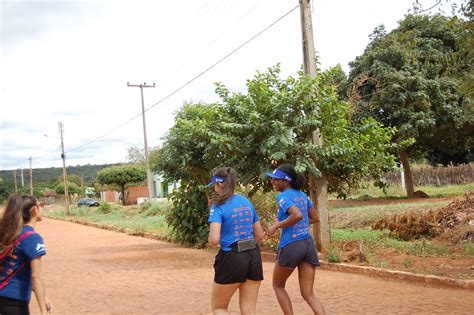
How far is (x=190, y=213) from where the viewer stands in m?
15.8

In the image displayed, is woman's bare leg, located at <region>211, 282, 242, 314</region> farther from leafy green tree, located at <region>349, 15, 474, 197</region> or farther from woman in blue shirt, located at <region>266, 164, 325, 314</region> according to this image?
leafy green tree, located at <region>349, 15, 474, 197</region>

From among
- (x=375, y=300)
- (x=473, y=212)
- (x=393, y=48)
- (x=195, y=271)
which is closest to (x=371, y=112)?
(x=393, y=48)

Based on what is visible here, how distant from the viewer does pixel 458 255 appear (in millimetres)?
10180

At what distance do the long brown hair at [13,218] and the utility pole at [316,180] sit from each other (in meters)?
8.30

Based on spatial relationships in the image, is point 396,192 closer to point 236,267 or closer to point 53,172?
point 236,267

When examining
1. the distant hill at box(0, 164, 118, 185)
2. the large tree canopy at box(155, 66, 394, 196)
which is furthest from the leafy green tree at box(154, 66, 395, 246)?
the distant hill at box(0, 164, 118, 185)

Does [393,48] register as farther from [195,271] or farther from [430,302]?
[430,302]

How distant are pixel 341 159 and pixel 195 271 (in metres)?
3.86

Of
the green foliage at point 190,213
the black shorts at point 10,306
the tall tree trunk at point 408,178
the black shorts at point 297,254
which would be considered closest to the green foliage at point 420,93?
the tall tree trunk at point 408,178

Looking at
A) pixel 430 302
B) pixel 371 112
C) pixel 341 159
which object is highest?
pixel 371 112

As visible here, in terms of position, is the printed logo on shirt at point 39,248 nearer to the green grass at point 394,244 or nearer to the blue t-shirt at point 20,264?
the blue t-shirt at point 20,264

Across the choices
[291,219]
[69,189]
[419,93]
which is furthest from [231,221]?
[69,189]

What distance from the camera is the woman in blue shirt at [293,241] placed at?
519 centimetres

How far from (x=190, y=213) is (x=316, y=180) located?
16.8ft
